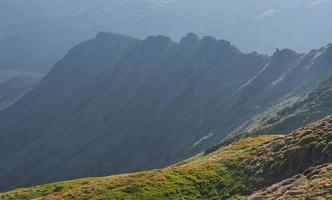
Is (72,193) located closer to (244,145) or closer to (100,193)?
(100,193)

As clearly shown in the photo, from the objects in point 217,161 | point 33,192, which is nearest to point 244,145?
point 217,161

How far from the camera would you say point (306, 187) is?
2088 inches

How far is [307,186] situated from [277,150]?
22702 mm

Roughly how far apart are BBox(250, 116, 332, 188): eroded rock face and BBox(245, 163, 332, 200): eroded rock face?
484cm

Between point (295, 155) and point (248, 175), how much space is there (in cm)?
879

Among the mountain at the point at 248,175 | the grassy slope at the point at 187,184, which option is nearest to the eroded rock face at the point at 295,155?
the mountain at the point at 248,175

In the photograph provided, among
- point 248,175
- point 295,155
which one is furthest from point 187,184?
point 295,155

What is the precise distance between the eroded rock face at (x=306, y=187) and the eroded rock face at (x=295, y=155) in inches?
190

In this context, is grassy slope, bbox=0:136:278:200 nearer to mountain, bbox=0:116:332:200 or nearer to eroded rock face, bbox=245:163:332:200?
mountain, bbox=0:116:332:200

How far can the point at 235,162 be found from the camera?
3295 inches

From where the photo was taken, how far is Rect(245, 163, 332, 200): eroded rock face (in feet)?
164

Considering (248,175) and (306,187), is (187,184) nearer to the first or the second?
(248,175)

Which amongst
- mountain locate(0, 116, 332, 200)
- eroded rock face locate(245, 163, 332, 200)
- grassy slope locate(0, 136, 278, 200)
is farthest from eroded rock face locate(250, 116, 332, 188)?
eroded rock face locate(245, 163, 332, 200)

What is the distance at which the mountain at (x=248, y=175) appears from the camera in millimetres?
62562
